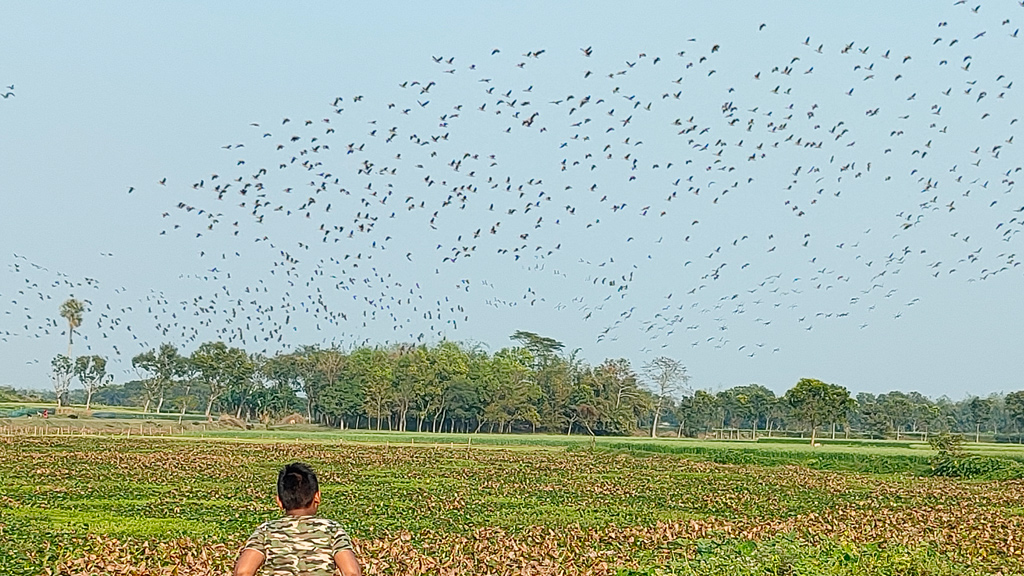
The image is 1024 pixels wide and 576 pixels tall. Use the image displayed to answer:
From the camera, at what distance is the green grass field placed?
42.5 feet

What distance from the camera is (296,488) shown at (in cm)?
562

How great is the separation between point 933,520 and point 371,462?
2432 cm

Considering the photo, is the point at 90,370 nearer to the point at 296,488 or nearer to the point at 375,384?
the point at 375,384

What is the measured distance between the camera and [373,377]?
102 meters

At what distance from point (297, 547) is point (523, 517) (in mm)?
15094

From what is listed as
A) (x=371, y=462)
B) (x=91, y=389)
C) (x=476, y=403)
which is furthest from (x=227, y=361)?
(x=371, y=462)

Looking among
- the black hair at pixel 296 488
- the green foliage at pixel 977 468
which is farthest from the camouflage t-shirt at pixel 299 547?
the green foliage at pixel 977 468

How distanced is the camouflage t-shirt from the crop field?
661cm

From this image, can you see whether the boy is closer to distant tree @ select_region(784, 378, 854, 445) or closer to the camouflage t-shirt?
the camouflage t-shirt

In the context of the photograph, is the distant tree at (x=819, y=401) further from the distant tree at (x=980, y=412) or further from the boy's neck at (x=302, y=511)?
the boy's neck at (x=302, y=511)

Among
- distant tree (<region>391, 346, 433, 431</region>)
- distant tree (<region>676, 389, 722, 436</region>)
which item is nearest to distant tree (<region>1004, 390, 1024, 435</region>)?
distant tree (<region>676, 389, 722, 436</region>)

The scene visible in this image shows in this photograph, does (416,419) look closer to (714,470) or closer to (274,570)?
(714,470)

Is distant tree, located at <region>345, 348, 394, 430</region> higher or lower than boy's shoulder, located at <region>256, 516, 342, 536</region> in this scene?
higher

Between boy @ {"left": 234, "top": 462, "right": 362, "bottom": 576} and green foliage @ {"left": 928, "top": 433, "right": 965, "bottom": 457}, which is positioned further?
green foliage @ {"left": 928, "top": 433, "right": 965, "bottom": 457}
